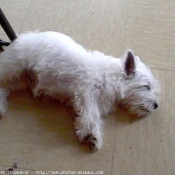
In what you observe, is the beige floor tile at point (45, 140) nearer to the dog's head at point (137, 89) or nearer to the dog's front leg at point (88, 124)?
the dog's front leg at point (88, 124)

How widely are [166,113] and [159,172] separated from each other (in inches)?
14.8

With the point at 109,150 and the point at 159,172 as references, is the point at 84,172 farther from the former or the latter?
the point at 159,172

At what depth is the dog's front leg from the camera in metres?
1.60

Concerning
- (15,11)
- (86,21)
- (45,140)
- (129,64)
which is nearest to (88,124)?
(45,140)

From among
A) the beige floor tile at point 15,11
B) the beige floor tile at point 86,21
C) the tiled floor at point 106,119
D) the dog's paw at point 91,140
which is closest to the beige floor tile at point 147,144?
the tiled floor at point 106,119

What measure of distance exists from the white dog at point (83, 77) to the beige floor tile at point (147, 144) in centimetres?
9

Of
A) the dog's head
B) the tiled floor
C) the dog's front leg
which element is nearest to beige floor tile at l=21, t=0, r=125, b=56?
the tiled floor

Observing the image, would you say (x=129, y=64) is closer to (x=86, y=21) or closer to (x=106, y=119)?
(x=106, y=119)

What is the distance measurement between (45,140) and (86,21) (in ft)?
3.24

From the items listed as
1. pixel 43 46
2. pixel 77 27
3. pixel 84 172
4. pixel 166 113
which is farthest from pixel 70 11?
pixel 84 172

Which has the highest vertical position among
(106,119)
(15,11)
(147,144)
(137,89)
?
(15,11)

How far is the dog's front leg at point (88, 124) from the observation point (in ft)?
5.26

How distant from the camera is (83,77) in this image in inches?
62.8

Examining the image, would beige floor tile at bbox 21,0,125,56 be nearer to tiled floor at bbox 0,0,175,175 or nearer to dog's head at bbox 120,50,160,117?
tiled floor at bbox 0,0,175,175
